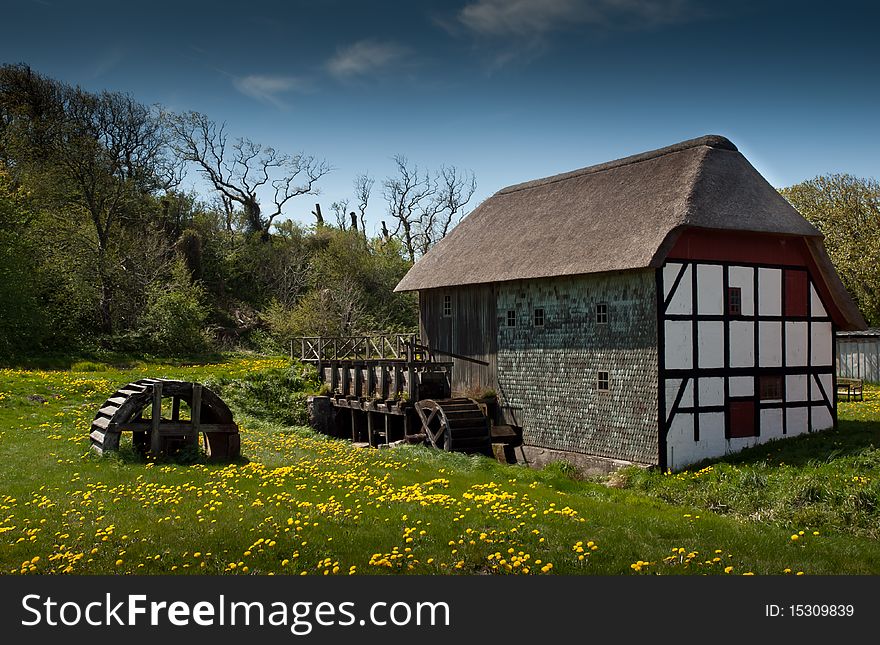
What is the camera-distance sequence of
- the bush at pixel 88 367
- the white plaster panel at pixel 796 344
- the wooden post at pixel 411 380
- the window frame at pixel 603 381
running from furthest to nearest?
the bush at pixel 88 367
the wooden post at pixel 411 380
the white plaster panel at pixel 796 344
the window frame at pixel 603 381

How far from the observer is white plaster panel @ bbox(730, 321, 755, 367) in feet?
64.0

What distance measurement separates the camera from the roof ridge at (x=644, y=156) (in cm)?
2073

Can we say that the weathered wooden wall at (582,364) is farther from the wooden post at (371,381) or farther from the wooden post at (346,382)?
the wooden post at (346,382)

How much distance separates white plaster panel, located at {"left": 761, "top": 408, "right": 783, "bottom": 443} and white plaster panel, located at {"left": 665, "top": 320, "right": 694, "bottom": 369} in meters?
2.98

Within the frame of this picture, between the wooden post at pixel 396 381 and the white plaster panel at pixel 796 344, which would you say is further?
the wooden post at pixel 396 381

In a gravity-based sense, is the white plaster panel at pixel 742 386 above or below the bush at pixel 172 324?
below

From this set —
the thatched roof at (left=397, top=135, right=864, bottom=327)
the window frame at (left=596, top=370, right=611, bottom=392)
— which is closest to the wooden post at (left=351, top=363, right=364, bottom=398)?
the thatched roof at (left=397, top=135, right=864, bottom=327)

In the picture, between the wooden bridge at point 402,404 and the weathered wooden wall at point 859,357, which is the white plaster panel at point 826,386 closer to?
the wooden bridge at point 402,404

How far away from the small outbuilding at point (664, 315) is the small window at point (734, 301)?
0.12ft

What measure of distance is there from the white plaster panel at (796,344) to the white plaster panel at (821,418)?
1356 mm

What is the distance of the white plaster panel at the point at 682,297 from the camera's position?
60.8 feet

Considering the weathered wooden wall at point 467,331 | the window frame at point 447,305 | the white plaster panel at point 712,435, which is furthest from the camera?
the window frame at point 447,305

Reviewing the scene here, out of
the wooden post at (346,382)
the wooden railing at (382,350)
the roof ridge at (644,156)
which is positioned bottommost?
the wooden post at (346,382)

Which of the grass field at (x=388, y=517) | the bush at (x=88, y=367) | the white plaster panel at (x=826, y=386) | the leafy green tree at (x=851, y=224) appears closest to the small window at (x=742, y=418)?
the grass field at (x=388, y=517)
